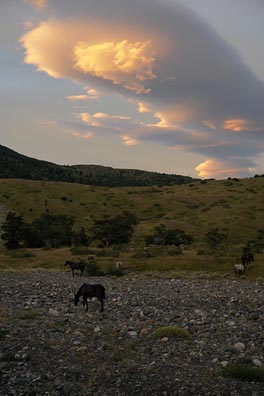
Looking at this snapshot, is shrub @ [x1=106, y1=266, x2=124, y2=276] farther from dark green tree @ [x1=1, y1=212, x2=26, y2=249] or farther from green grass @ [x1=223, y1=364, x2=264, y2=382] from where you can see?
dark green tree @ [x1=1, y1=212, x2=26, y2=249]

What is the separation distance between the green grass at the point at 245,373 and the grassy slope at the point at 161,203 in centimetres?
4839

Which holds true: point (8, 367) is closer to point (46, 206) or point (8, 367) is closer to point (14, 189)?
point (46, 206)

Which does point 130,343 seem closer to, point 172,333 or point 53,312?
point 172,333

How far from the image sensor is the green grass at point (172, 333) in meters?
15.3

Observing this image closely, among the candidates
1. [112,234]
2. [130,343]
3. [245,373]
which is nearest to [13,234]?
[112,234]

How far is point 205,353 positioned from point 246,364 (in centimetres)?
149

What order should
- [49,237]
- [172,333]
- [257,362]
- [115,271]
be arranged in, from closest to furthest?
[257,362]
[172,333]
[115,271]
[49,237]

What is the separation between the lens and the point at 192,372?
12.0 m

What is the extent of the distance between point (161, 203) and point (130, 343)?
83.5m

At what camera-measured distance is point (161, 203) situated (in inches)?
3853

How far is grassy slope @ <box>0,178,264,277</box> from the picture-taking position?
7381 centimetres

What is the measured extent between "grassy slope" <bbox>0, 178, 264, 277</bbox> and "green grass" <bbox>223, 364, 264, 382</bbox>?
48.4 m

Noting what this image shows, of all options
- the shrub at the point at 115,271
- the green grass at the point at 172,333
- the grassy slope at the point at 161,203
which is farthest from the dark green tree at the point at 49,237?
the green grass at the point at 172,333

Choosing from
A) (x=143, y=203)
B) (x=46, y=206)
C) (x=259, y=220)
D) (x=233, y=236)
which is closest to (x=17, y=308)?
(x=233, y=236)
